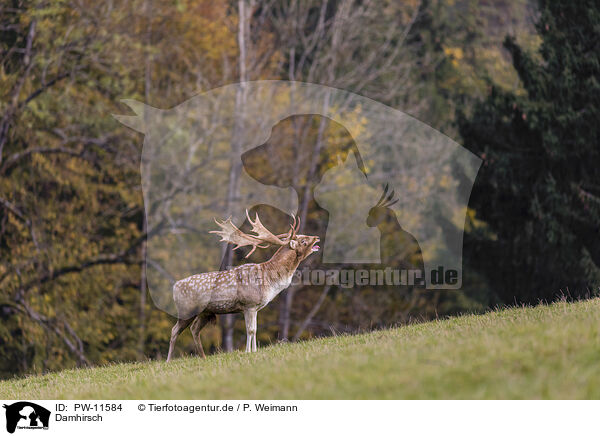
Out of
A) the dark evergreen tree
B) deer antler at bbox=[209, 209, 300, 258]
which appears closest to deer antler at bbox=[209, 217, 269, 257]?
deer antler at bbox=[209, 209, 300, 258]

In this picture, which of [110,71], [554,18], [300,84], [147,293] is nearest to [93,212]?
[147,293]

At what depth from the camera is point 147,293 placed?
24938 mm

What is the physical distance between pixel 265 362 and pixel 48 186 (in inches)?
670

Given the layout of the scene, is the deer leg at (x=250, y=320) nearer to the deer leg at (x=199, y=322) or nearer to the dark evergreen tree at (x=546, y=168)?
the deer leg at (x=199, y=322)

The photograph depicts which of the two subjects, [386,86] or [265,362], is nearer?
[265,362]

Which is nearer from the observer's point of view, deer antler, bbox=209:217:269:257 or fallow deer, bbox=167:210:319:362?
fallow deer, bbox=167:210:319:362

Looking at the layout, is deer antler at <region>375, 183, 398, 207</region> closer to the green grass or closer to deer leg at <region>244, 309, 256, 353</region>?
deer leg at <region>244, 309, 256, 353</region>

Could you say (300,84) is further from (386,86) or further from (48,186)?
(48,186)

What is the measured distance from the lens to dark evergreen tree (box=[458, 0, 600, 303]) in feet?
61.5

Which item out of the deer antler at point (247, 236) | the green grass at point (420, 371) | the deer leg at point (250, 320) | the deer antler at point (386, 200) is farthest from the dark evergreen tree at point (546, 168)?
the deer leg at point (250, 320)
